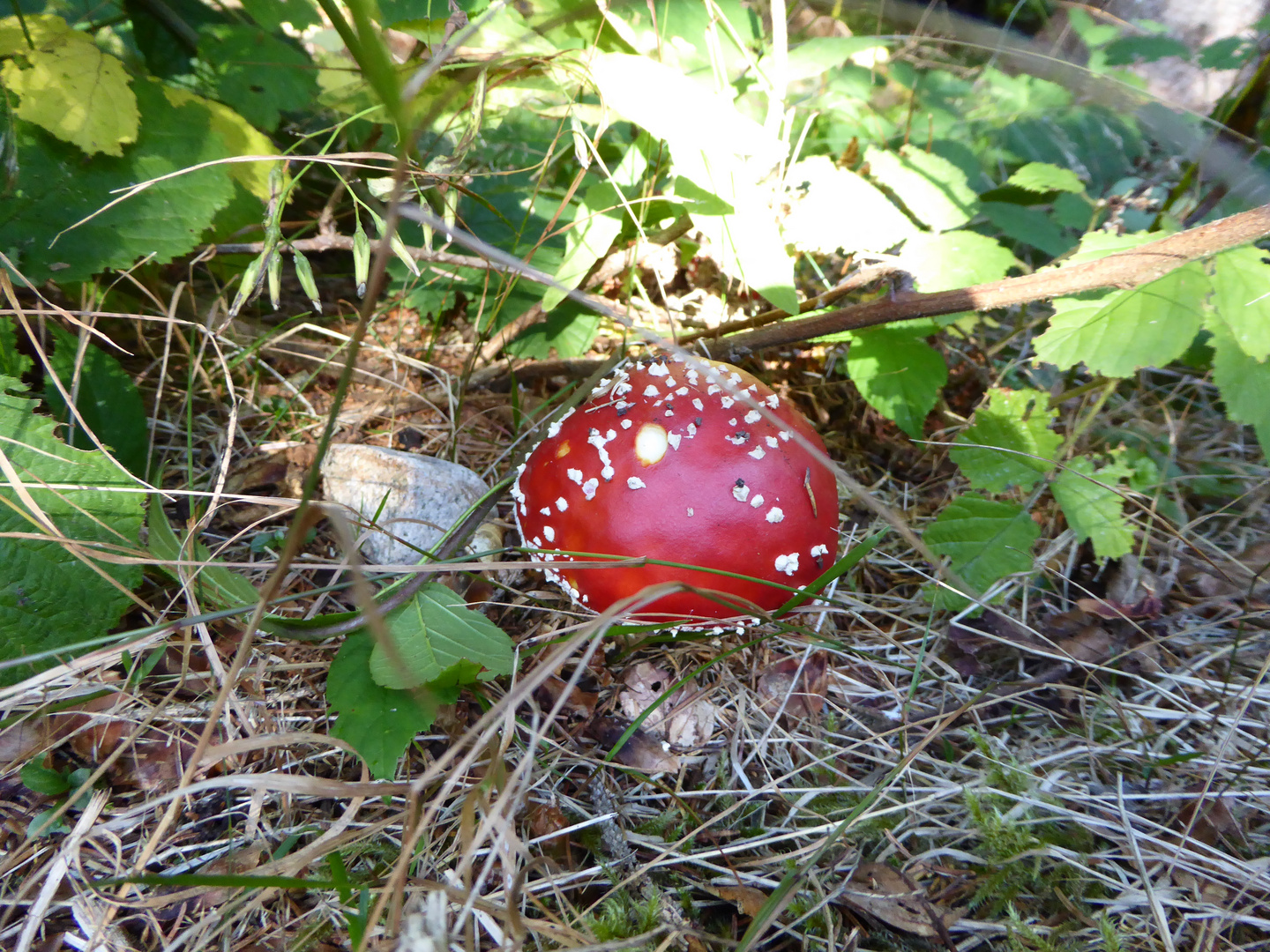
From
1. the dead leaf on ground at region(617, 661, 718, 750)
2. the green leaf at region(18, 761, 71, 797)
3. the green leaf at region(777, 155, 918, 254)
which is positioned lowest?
the green leaf at region(18, 761, 71, 797)

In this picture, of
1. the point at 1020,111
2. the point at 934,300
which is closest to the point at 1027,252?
the point at 1020,111

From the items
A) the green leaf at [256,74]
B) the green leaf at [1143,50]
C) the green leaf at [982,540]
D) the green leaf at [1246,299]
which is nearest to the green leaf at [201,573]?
the green leaf at [256,74]

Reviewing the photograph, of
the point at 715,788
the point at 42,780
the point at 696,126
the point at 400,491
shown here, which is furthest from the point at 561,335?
the point at 42,780

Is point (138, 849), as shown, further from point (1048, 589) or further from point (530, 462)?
point (1048, 589)

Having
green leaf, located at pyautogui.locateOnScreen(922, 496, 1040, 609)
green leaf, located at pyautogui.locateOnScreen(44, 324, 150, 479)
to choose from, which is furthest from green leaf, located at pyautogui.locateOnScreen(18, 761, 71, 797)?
green leaf, located at pyautogui.locateOnScreen(922, 496, 1040, 609)

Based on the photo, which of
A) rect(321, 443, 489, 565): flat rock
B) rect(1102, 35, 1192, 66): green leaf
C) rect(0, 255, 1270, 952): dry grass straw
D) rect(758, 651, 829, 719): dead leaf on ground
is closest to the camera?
rect(0, 255, 1270, 952): dry grass straw

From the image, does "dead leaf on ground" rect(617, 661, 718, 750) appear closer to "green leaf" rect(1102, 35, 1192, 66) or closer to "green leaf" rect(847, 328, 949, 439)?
"green leaf" rect(847, 328, 949, 439)

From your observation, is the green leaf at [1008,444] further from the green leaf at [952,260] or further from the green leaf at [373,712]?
the green leaf at [373,712]
